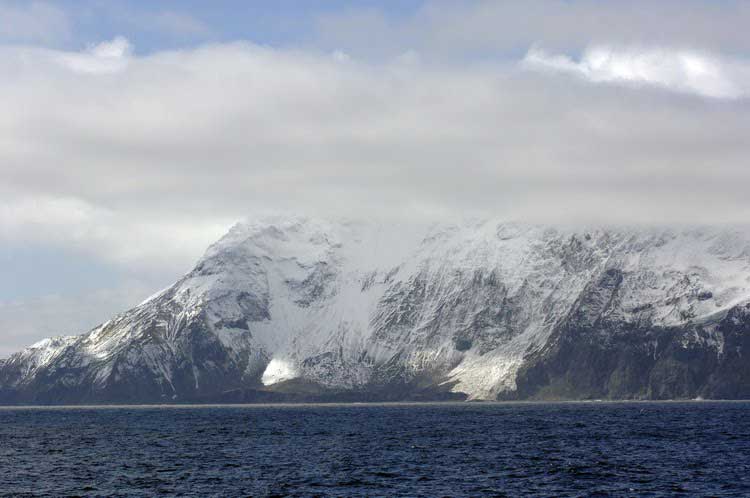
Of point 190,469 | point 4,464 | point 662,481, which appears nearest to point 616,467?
point 662,481

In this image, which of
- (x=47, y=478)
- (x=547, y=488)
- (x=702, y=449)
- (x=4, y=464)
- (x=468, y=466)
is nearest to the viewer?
(x=547, y=488)

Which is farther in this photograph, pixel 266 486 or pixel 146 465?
pixel 146 465

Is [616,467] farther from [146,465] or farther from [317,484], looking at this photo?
[146,465]

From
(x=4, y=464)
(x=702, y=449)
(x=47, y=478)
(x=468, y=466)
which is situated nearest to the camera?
(x=47, y=478)

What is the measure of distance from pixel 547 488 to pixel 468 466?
1167 inches

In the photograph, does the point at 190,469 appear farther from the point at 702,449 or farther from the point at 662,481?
the point at 702,449

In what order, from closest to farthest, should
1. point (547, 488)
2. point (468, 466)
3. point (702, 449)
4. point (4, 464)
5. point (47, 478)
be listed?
point (547, 488), point (47, 478), point (468, 466), point (4, 464), point (702, 449)

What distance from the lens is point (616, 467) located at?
166000mm

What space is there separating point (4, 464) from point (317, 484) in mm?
62780

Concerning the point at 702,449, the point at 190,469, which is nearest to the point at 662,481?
the point at 702,449

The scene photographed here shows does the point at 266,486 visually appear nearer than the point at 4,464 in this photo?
Yes

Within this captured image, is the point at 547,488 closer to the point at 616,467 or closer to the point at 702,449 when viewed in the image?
the point at 616,467

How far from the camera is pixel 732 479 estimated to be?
150375 millimetres

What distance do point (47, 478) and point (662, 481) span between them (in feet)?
283
